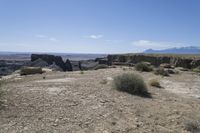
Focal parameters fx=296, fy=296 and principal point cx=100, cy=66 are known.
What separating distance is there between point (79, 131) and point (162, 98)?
23.1 feet

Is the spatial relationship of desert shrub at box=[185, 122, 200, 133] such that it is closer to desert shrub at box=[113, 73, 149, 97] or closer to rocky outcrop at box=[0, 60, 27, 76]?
desert shrub at box=[113, 73, 149, 97]

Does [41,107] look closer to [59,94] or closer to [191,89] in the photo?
[59,94]

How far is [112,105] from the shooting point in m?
11.3

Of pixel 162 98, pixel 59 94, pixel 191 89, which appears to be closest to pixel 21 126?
pixel 59 94

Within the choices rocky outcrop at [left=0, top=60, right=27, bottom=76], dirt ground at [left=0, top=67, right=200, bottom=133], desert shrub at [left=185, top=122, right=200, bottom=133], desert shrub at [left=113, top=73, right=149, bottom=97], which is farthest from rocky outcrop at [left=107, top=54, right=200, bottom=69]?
desert shrub at [left=185, top=122, right=200, bottom=133]

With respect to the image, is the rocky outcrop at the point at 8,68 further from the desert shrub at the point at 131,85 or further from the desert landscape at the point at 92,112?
the desert landscape at the point at 92,112

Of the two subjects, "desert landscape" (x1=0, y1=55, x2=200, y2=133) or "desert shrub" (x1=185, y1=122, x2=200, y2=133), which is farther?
"desert shrub" (x1=185, y1=122, x2=200, y2=133)

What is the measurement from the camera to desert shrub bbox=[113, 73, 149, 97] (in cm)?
1470

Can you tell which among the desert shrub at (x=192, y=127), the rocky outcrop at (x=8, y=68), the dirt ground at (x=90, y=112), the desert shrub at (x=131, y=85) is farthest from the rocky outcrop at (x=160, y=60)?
the desert shrub at (x=192, y=127)

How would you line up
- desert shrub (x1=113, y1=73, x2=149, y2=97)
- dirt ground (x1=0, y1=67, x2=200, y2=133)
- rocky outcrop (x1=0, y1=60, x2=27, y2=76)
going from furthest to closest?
1. rocky outcrop (x1=0, y1=60, x2=27, y2=76)
2. desert shrub (x1=113, y1=73, x2=149, y2=97)
3. dirt ground (x1=0, y1=67, x2=200, y2=133)

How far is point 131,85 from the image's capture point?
14.8m

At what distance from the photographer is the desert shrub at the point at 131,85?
14702mm

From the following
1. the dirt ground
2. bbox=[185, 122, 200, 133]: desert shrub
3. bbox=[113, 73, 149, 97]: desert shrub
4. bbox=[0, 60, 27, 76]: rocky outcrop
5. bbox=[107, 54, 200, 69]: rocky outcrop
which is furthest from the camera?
bbox=[107, 54, 200, 69]: rocky outcrop

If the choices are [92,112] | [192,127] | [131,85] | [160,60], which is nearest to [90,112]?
[92,112]
